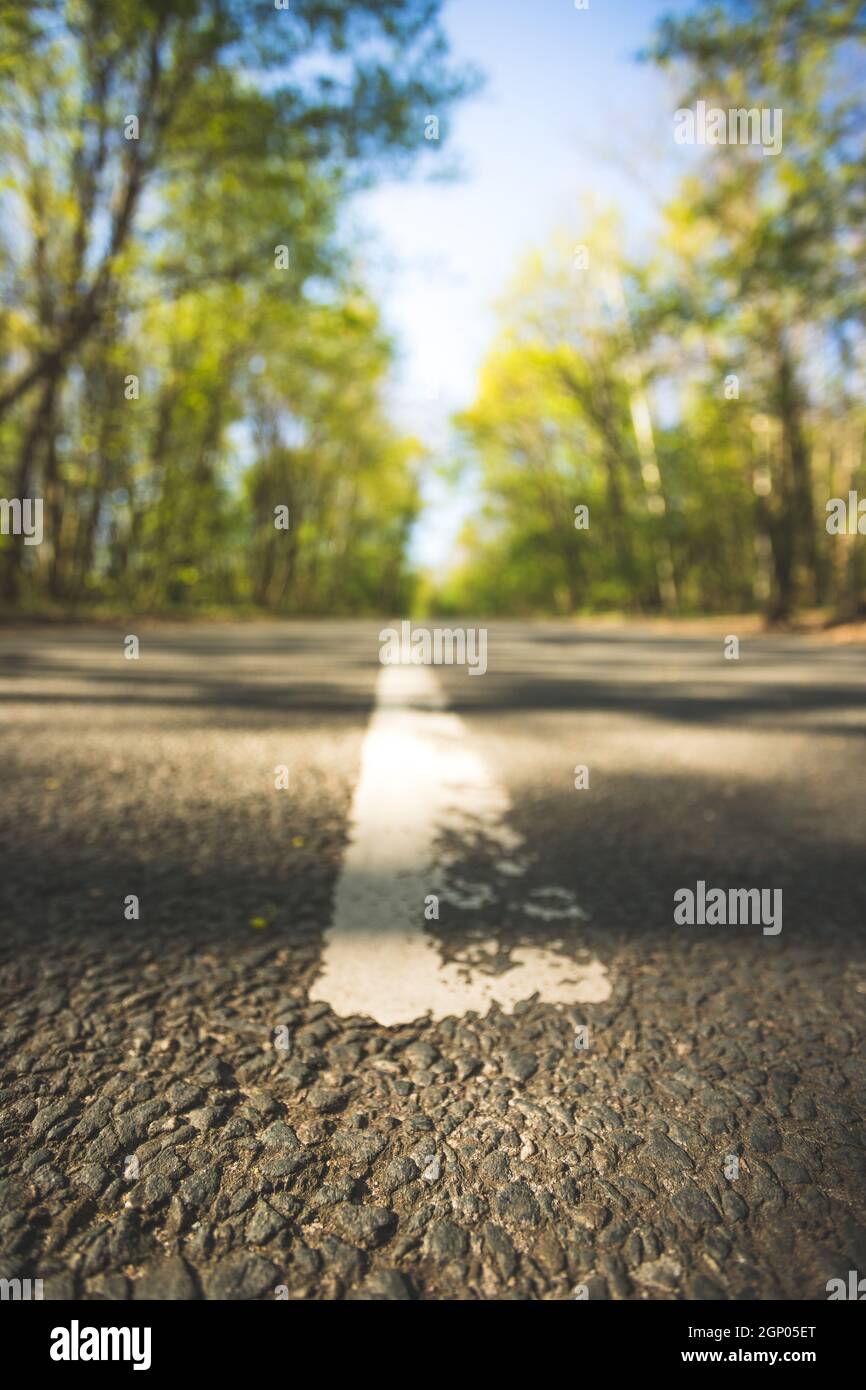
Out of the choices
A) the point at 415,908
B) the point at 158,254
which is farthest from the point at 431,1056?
the point at 158,254

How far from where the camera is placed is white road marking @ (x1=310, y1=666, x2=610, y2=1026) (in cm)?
126

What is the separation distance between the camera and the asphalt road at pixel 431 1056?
77cm

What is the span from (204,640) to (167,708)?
6631 millimetres

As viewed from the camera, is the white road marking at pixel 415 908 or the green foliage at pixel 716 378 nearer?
the white road marking at pixel 415 908

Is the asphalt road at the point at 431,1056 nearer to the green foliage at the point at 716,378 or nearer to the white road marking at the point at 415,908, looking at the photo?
the white road marking at the point at 415,908

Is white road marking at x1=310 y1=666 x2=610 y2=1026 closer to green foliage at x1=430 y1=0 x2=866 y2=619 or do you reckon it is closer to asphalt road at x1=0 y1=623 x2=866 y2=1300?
asphalt road at x1=0 y1=623 x2=866 y2=1300

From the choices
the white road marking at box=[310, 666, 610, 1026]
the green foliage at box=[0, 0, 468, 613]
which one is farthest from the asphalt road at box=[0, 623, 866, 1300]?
the green foliage at box=[0, 0, 468, 613]

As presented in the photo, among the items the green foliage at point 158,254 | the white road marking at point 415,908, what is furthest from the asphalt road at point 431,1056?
the green foliage at point 158,254

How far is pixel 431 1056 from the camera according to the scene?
1.10 metres

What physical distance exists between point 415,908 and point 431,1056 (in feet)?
1.72

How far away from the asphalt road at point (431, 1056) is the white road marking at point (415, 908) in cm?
1

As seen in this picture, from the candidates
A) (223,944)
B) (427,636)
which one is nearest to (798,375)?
(427,636)

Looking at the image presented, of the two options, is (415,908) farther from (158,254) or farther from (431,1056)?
(158,254)

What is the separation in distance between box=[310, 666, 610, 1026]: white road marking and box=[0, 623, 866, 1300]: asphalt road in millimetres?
14
